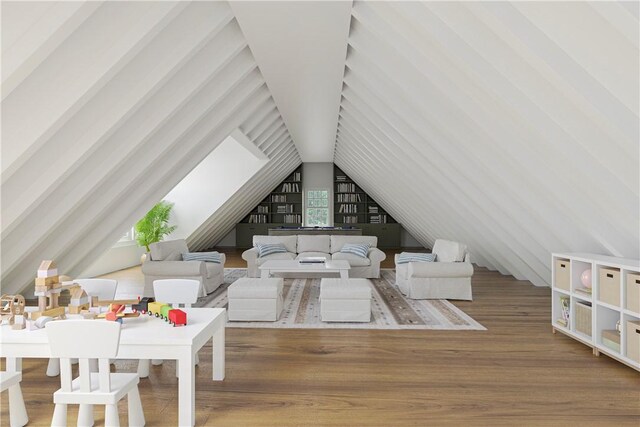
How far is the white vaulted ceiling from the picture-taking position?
2770 mm

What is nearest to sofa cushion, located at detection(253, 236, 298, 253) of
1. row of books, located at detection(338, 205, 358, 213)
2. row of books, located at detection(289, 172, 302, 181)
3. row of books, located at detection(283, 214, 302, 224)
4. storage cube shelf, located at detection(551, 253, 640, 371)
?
storage cube shelf, located at detection(551, 253, 640, 371)

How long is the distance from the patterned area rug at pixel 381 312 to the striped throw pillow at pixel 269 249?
109 cm

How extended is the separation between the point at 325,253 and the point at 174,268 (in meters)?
3.16

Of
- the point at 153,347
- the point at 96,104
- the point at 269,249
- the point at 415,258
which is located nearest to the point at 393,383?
the point at 153,347

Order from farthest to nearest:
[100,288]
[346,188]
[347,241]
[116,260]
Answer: [346,188] < [116,260] < [347,241] < [100,288]

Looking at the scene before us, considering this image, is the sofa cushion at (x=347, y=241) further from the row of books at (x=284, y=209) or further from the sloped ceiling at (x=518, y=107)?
the row of books at (x=284, y=209)

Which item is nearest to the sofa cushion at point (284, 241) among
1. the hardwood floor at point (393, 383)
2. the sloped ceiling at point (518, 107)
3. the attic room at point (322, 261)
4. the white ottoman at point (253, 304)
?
the attic room at point (322, 261)

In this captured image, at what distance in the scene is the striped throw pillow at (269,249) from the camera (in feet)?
28.1

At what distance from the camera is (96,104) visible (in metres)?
3.92

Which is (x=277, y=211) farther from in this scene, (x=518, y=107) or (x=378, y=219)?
(x=518, y=107)

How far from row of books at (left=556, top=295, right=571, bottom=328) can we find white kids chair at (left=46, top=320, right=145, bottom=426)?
4075 millimetres

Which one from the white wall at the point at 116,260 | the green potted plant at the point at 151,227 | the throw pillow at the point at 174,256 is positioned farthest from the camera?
the green potted plant at the point at 151,227

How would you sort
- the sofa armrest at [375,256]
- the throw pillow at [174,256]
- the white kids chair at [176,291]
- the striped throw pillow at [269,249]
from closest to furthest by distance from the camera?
the white kids chair at [176,291] → the throw pillow at [174,256] → the sofa armrest at [375,256] → the striped throw pillow at [269,249]

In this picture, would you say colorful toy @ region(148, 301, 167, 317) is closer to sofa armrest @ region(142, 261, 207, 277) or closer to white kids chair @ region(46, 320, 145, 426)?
white kids chair @ region(46, 320, 145, 426)
